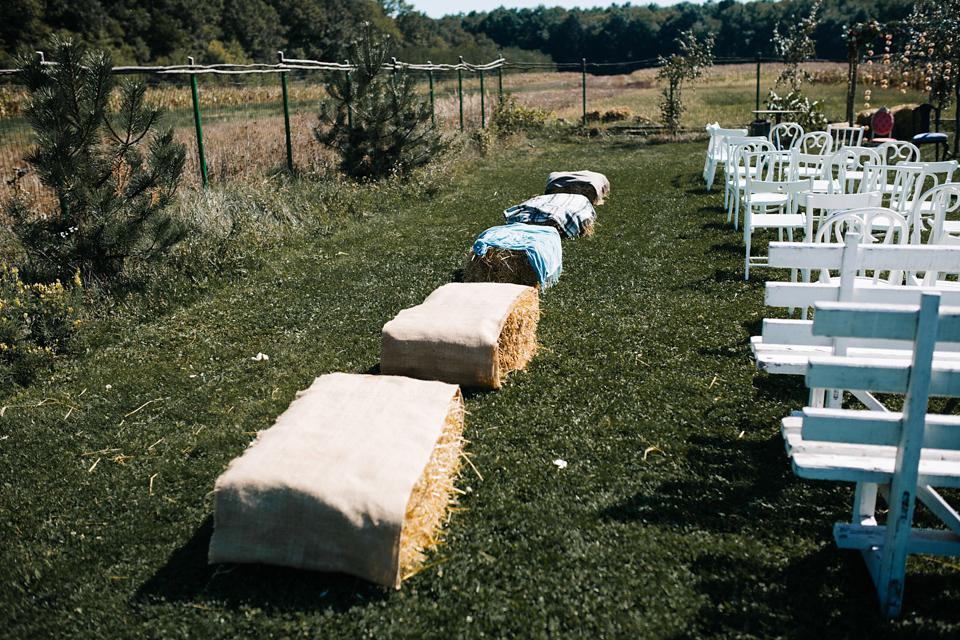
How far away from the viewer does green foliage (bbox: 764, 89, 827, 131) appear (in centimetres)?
1502

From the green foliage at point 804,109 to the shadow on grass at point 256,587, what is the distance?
15032 millimetres

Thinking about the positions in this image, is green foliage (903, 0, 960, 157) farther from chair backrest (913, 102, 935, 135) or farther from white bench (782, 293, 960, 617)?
white bench (782, 293, 960, 617)

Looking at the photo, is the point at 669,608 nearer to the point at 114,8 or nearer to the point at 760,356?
the point at 760,356

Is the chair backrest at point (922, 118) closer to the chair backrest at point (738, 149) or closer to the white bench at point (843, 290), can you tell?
the chair backrest at point (738, 149)

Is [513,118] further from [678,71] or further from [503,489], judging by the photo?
[503,489]

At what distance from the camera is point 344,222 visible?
9.23 meters

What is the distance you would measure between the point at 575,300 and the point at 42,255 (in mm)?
4452

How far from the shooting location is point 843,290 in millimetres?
2922

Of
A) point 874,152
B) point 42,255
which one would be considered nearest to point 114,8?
point 42,255

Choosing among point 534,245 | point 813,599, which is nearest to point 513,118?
point 534,245

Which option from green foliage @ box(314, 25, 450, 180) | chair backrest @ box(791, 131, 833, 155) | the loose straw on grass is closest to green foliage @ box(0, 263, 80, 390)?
the loose straw on grass

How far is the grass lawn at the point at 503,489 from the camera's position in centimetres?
265

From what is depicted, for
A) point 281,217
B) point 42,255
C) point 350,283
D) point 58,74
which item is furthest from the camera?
point 281,217

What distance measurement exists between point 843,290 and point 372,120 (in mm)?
9403
